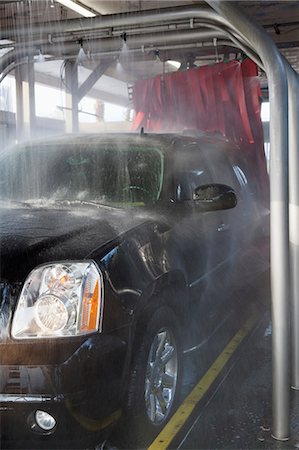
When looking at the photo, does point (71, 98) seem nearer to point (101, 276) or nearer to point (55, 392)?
point (101, 276)

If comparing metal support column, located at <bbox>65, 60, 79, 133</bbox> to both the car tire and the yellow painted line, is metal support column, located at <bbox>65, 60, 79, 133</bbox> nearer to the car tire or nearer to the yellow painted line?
the yellow painted line

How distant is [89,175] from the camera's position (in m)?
3.54

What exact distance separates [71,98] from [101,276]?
6.00m

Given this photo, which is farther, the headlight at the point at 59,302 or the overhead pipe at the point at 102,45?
the overhead pipe at the point at 102,45

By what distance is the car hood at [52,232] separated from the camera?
2.32m

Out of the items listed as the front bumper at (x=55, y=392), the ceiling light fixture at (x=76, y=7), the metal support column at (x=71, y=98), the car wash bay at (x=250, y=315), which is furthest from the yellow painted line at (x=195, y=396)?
the metal support column at (x=71, y=98)

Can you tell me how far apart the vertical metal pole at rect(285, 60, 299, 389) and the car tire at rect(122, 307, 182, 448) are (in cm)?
76

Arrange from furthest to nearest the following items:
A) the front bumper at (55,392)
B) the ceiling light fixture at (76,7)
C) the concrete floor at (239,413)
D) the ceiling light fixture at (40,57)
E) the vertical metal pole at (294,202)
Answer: the ceiling light fixture at (76,7) → the ceiling light fixture at (40,57) → the vertical metal pole at (294,202) → the concrete floor at (239,413) → the front bumper at (55,392)

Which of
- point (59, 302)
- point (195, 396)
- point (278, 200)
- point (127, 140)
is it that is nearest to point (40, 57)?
point (127, 140)

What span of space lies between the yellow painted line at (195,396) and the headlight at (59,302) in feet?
3.18

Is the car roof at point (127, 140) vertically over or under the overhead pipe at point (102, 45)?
under

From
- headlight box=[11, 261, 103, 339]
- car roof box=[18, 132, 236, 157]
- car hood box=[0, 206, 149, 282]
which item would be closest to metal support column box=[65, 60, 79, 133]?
car roof box=[18, 132, 236, 157]

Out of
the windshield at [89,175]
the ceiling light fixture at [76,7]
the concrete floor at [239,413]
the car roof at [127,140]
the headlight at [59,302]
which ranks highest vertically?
the ceiling light fixture at [76,7]

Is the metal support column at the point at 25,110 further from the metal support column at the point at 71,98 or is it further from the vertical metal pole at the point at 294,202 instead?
the vertical metal pole at the point at 294,202
